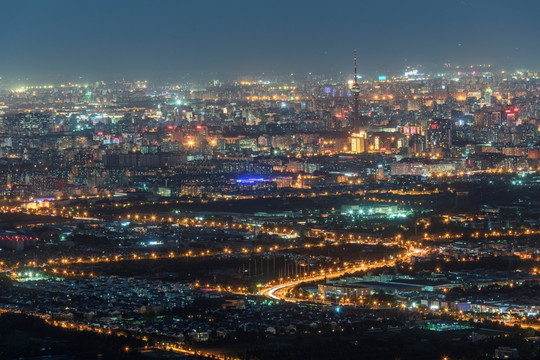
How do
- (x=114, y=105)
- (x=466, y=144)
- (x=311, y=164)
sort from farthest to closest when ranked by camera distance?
(x=114, y=105), (x=466, y=144), (x=311, y=164)

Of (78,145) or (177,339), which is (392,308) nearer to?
(177,339)

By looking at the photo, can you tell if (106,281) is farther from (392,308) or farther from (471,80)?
(471,80)

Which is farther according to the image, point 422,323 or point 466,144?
point 466,144

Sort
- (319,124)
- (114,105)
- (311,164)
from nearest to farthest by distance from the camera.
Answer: (311,164)
(319,124)
(114,105)

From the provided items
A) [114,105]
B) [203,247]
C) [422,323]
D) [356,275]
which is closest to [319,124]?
[114,105]

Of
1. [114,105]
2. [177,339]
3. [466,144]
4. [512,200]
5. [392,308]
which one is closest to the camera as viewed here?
[177,339]

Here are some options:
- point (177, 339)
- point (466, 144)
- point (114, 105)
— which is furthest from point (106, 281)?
point (114, 105)

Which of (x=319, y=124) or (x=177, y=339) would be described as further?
(x=319, y=124)

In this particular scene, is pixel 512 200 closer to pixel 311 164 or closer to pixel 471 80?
pixel 311 164

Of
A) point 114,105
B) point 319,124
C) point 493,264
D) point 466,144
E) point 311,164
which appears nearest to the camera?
point 493,264
